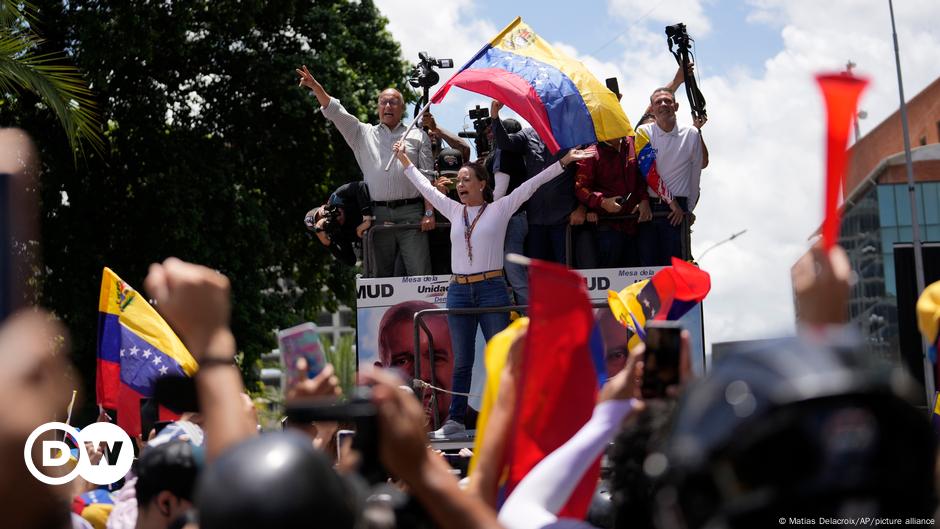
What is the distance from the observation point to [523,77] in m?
9.10

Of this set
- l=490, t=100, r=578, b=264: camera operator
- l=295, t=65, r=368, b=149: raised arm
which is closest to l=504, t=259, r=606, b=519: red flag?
l=490, t=100, r=578, b=264: camera operator

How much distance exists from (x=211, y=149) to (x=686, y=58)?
443 inches

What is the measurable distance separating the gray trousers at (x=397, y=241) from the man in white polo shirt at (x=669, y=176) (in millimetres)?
1735

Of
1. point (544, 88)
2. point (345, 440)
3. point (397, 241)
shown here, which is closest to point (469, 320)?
point (397, 241)

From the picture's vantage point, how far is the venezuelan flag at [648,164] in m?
8.63

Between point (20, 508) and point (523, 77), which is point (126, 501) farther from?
point (523, 77)

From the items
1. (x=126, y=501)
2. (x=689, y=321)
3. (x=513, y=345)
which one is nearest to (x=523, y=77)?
(x=689, y=321)

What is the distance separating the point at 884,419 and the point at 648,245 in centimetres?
745

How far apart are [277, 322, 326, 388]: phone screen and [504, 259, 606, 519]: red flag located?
581 millimetres

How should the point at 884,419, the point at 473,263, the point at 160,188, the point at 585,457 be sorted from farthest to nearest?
1. the point at 160,188
2. the point at 473,263
3. the point at 585,457
4. the point at 884,419

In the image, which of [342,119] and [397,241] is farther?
[342,119]

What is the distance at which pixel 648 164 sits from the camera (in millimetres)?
8727

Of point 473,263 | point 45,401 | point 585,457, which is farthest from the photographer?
point 473,263

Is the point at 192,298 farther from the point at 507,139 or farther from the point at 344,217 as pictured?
the point at 344,217
